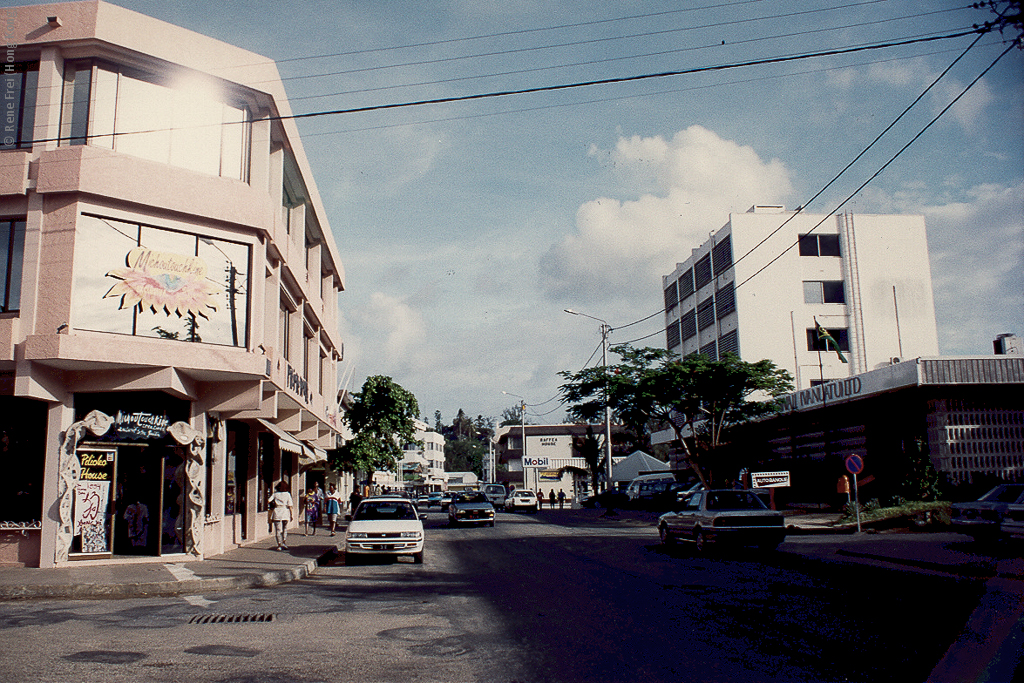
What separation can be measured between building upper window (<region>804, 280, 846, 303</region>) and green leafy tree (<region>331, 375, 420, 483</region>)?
86.8ft


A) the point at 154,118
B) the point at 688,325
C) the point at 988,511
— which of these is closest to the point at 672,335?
the point at 688,325

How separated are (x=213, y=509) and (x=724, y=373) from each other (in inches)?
792

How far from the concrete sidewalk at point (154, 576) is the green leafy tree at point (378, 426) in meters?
20.3

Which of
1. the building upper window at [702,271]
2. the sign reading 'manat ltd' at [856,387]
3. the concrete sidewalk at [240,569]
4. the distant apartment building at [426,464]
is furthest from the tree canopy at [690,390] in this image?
the distant apartment building at [426,464]

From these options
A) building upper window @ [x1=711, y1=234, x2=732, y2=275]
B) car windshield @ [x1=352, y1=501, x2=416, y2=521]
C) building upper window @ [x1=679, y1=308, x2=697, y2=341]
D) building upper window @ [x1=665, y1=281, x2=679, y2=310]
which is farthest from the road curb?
building upper window @ [x1=665, y1=281, x2=679, y2=310]

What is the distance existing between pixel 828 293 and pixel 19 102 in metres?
45.4

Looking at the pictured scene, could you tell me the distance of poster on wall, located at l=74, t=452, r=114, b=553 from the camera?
16547mm

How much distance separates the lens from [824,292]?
5009cm

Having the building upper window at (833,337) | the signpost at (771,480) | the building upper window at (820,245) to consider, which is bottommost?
the signpost at (771,480)

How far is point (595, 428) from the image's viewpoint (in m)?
91.9

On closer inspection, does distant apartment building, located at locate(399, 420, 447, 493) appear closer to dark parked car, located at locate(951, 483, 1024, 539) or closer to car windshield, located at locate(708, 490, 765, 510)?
car windshield, located at locate(708, 490, 765, 510)

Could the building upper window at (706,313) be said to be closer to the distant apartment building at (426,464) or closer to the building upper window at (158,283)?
the building upper window at (158,283)

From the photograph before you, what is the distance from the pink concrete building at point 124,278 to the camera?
1603 cm

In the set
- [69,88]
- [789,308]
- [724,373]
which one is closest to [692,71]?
[69,88]
